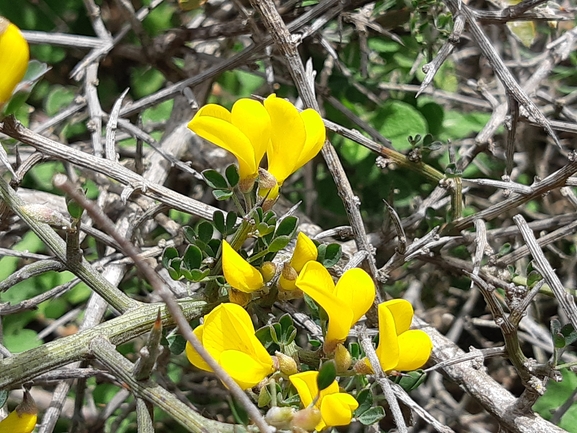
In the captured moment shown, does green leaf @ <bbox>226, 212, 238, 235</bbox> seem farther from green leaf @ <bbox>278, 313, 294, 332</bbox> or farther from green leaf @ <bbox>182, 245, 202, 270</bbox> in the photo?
green leaf @ <bbox>278, 313, 294, 332</bbox>

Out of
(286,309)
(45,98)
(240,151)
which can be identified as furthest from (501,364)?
(45,98)

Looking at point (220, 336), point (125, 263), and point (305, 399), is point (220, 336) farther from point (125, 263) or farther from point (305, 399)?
point (125, 263)

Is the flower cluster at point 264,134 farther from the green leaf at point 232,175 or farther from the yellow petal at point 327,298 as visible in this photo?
the yellow petal at point 327,298

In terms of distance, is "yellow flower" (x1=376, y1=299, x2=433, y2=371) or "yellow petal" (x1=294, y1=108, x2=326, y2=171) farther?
"yellow petal" (x1=294, y1=108, x2=326, y2=171)

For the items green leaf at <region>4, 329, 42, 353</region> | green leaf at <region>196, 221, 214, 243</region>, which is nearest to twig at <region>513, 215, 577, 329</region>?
green leaf at <region>196, 221, 214, 243</region>

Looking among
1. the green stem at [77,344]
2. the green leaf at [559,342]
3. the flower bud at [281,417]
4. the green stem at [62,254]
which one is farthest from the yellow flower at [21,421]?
the green leaf at [559,342]

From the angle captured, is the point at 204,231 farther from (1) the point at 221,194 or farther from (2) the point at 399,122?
(2) the point at 399,122

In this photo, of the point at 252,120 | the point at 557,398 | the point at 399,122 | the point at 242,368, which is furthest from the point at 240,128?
the point at 557,398
